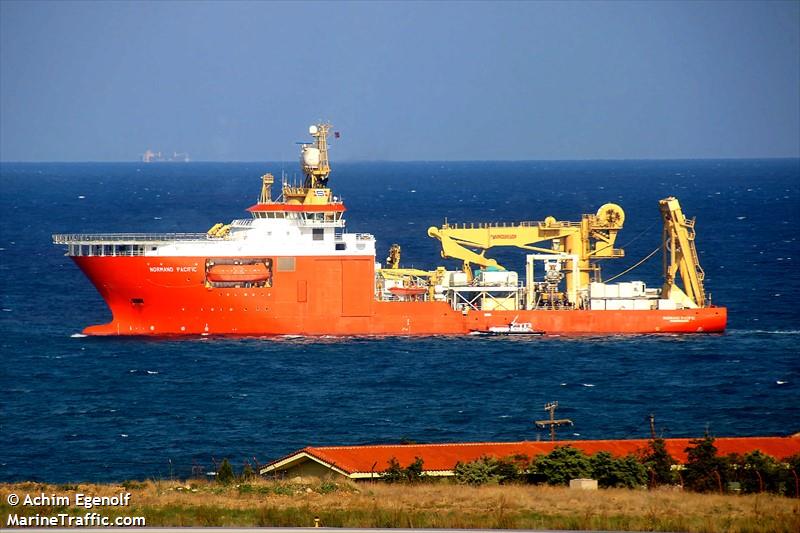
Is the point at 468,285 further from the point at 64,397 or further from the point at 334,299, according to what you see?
the point at 64,397

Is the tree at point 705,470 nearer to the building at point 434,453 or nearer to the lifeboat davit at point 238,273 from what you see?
the building at point 434,453

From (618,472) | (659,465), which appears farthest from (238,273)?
(659,465)

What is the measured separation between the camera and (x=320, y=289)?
222 ft

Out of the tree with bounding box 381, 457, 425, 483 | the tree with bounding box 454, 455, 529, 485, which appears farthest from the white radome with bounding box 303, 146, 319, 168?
the tree with bounding box 381, 457, 425, 483

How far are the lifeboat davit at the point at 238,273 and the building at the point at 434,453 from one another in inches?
1028

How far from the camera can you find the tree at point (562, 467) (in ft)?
129

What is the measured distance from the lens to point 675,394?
57406 mm

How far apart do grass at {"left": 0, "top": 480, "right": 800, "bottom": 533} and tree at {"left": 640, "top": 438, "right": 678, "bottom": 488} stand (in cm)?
110

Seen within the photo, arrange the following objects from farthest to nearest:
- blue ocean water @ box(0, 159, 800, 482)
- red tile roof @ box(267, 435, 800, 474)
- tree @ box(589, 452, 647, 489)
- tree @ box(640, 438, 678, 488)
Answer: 1. blue ocean water @ box(0, 159, 800, 482)
2. red tile roof @ box(267, 435, 800, 474)
3. tree @ box(640, 438, 678, 488)
4. tree @ box(589, 452, 647, 489)

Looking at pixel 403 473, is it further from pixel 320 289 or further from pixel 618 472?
pixel 320 289

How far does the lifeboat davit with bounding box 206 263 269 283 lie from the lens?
220ft

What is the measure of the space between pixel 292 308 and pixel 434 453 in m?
26.9

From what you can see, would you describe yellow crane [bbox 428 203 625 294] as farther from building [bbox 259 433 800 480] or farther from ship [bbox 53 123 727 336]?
building [bbox 259 433 800 480]

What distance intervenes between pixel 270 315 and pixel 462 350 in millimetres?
9181
